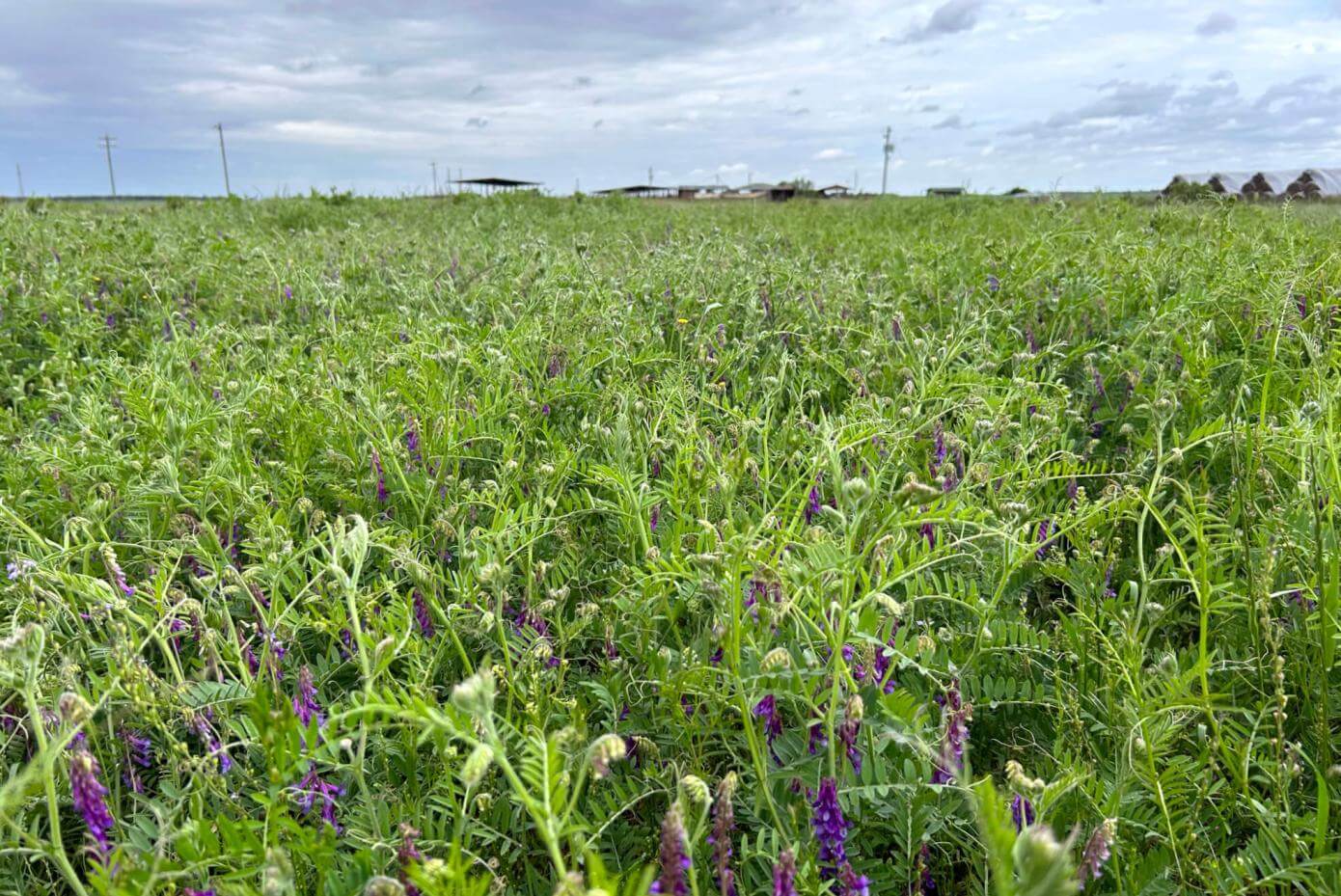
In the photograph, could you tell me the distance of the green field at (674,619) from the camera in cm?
113

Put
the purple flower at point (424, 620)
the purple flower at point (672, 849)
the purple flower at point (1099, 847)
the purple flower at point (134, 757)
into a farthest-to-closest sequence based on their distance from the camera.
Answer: the purple flower at point (424, 620), the purple flower at point (134, 757), the purple flower at point (1099, 847), the purple flower at point (672, 849)

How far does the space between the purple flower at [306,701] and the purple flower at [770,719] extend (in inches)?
28.9

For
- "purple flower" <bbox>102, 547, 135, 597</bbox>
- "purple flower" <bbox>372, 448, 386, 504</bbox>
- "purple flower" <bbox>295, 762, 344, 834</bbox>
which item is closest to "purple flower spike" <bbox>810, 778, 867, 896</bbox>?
A: "purple flower" <bbox>295, 762, 344, 834</bbox>

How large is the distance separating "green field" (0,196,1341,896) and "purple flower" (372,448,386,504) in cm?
1

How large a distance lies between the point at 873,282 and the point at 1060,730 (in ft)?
11.5

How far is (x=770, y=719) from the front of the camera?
4.54ft

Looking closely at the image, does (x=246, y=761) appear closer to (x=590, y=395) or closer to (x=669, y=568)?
(x=669, y=568)

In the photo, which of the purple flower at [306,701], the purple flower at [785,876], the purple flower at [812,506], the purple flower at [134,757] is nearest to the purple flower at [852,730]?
the purple flower at [785,876]

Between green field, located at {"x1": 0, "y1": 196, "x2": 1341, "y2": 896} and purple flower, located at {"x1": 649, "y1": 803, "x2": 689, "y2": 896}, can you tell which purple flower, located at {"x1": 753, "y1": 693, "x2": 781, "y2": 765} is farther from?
purple flower, located at {"x1": 649, "y1": 803, "x2": 689, "y2": 896}

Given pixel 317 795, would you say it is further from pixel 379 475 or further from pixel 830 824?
pixel 379 475

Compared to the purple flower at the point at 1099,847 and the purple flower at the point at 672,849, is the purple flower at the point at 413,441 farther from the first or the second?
the purple flower at the point at 1099,847

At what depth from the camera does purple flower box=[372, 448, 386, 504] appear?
228cm

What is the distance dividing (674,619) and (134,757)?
3.44ft

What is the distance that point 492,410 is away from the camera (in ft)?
8.33
